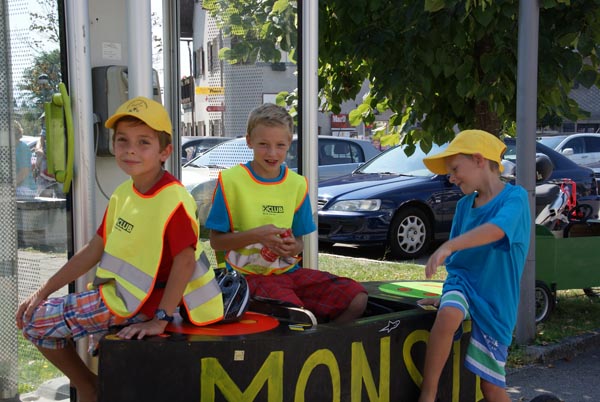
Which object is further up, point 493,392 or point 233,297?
point 233,297

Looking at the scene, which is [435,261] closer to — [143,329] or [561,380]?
[143,329]

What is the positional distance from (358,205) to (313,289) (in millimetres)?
6426

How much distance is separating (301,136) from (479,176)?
1062mm

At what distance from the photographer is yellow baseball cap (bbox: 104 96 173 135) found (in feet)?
9.49

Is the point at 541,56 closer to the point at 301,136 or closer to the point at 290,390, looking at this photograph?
the point at 301,136

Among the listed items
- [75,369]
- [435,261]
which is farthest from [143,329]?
[435,261]

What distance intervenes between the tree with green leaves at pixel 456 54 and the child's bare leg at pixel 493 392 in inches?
104

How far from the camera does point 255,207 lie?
3.49 m

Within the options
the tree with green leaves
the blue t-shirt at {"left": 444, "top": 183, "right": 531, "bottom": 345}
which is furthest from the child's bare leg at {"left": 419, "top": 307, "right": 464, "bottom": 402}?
the tree with green leaves

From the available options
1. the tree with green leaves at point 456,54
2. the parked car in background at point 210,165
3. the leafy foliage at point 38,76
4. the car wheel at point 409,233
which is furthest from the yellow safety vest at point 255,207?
the car wheel at point 409,233

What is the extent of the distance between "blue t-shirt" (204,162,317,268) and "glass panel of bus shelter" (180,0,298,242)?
87 centimetres

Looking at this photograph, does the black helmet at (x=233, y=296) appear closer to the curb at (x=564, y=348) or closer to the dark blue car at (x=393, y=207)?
the curb at (x=564, y=348)

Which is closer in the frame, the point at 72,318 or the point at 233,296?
the point at 72,318

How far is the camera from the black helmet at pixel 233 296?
306 centimetres
